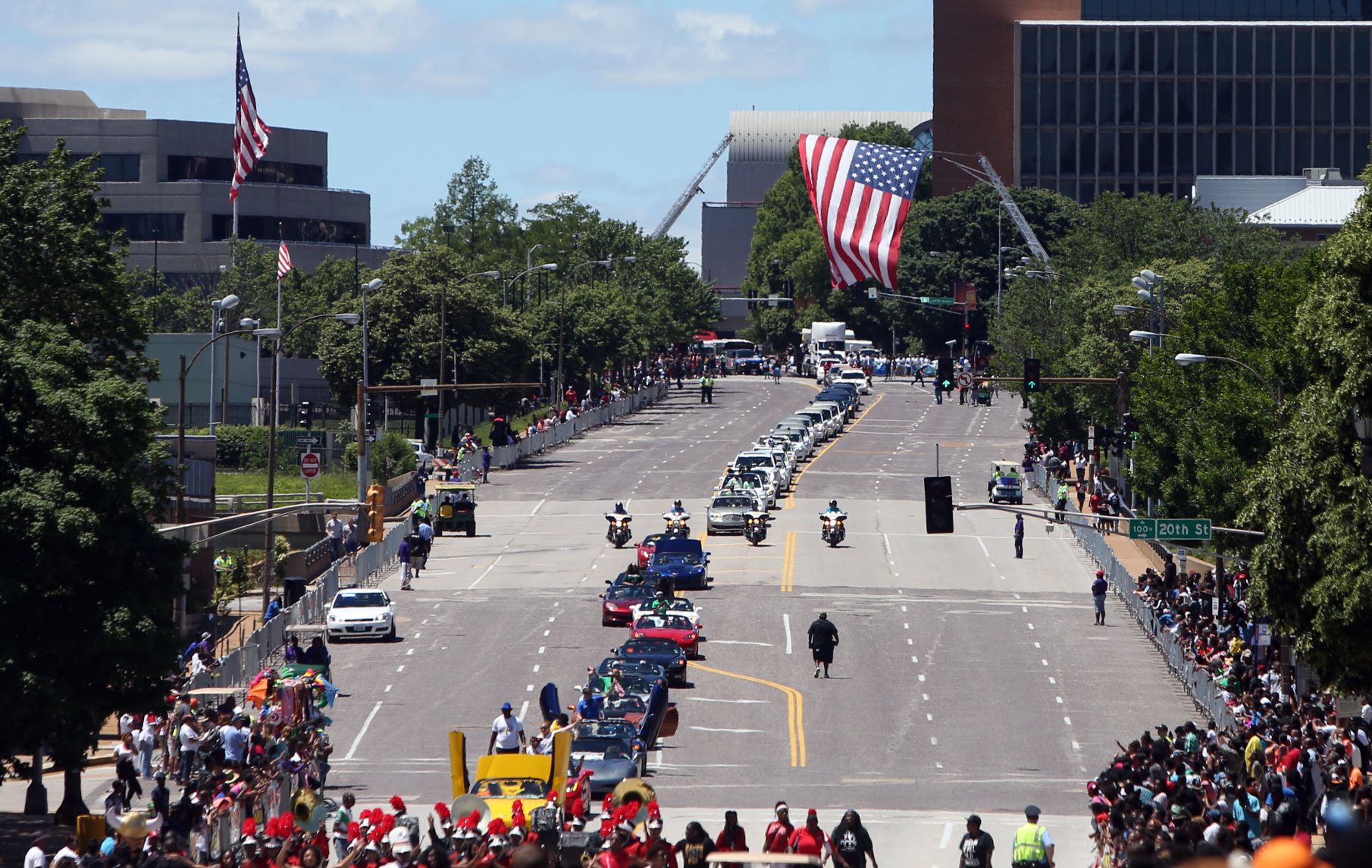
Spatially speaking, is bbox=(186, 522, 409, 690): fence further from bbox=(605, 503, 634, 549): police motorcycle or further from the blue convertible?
the blue convertible

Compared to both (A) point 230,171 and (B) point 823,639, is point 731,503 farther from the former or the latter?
(A) point 230,171

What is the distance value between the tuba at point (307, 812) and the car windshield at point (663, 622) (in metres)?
20.5

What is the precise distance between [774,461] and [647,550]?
20000 mm

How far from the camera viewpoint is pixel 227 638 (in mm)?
48125

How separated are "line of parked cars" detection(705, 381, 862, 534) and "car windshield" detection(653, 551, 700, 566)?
382 inches

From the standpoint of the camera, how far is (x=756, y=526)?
214ft

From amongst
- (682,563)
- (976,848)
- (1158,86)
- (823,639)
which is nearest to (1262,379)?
(823,639)

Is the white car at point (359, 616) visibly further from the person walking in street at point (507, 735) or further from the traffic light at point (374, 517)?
the person walking in street at point (507, 735)

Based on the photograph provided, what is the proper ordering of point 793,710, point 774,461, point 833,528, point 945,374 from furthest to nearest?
1. point 774,461
2. point 833,528
3. point 945,374
4. point 793,710

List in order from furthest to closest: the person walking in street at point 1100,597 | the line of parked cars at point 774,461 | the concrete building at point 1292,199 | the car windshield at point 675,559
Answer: the concrete building at point 1292,199 → the line of parked cars at point 774,461 → the car windshield at point 675,559 → the person walking in street at point 1100,597

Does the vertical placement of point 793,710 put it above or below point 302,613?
below

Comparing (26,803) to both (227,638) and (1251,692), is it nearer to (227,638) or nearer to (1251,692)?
(227,638)

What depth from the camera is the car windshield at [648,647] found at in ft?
140

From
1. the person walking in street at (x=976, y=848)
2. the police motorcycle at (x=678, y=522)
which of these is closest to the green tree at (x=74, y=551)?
the person walking in street at (x=976, y=848)
